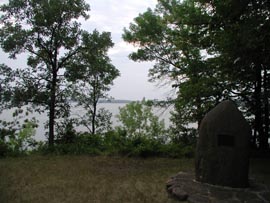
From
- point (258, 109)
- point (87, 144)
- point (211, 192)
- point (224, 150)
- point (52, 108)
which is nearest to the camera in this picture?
point (211, 192)

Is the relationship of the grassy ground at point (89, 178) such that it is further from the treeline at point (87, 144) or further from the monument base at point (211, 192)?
the treeline at point (87, 144)

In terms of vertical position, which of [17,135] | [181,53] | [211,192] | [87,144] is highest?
[181,53]

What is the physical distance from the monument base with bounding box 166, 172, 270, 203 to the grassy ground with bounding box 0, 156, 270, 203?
21cm

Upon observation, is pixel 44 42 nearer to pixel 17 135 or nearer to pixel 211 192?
pixel 17 135

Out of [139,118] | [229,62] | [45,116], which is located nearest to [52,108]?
[45,116]

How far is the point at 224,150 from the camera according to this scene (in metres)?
4.89

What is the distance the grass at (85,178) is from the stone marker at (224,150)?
2.92 ft

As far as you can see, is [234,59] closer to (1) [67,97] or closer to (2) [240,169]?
(2) [240,169]

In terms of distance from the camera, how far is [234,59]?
6.81 m

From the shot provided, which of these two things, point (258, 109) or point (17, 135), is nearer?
point (258, 109)

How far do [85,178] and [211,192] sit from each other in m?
2.48

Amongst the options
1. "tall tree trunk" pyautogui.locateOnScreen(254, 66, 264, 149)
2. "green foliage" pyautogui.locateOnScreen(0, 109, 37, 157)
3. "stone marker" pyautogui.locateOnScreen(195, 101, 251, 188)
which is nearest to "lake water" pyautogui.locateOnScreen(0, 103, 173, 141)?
"green foliage" pyautogui.locateOnScreen(0, 109, 37, 157)

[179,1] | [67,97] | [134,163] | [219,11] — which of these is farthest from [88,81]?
[179,1]

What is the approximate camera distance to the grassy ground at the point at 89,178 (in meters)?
4.51
